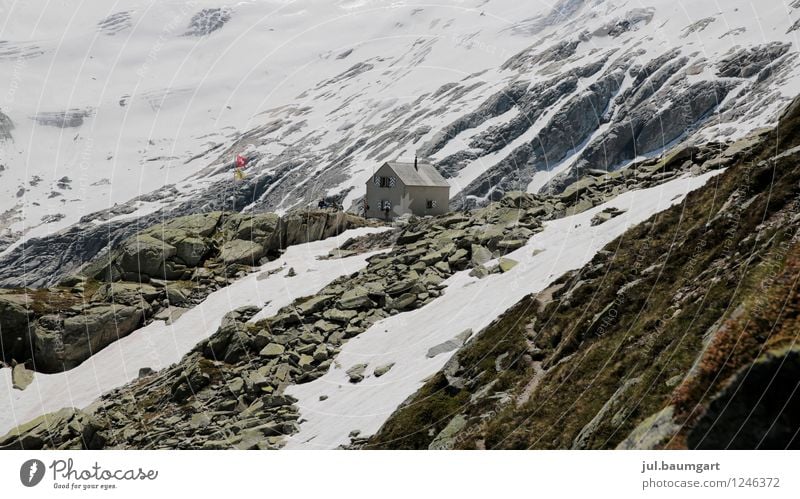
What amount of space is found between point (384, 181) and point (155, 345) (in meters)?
45.6

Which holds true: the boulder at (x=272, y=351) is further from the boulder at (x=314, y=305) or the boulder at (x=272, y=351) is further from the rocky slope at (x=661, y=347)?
the rocky slope at (x=661, y=347)

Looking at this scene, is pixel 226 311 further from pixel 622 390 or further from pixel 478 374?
pixel 622 390

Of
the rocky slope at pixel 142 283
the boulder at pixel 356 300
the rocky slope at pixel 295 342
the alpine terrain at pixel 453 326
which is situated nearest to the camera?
the alpine terrain at pixel 453 326

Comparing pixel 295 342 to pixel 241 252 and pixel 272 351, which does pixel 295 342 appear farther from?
pixel 241 252

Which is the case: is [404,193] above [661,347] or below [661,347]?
below

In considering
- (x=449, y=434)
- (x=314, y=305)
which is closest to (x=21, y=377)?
(x=314, y=305)

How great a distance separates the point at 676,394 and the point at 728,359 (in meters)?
1.30

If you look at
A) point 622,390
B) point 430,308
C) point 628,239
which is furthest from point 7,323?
point 622,390

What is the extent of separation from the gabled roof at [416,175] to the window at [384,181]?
3.85 feet

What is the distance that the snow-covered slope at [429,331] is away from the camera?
32.1m

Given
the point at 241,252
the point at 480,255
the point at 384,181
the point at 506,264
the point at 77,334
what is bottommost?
the point at 384,181

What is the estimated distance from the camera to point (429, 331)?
126 ft

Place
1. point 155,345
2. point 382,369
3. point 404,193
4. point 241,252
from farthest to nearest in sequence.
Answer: point 404,193, point 241,252, point 155,345, point 382,369

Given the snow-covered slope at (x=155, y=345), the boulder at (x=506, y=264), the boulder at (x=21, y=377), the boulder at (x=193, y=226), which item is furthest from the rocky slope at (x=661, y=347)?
the boulder at (x=193, y=226)
